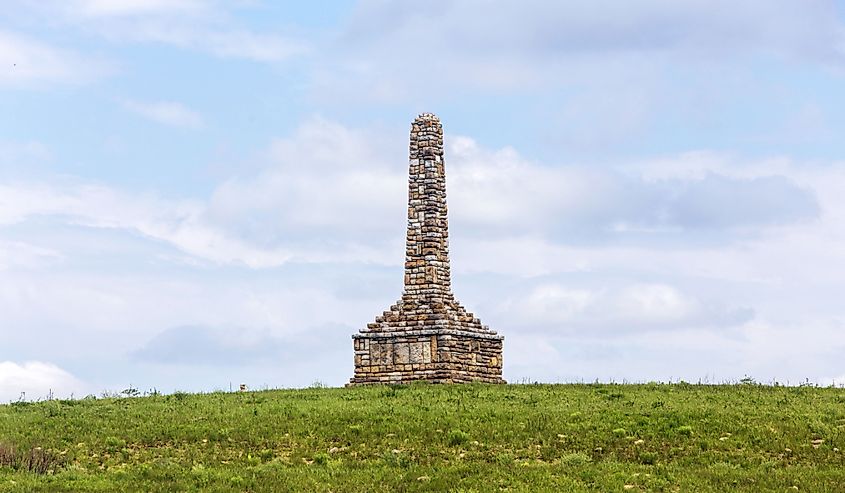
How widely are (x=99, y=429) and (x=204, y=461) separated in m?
5.99

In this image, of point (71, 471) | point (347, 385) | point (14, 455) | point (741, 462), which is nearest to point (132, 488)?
point (71, 471)

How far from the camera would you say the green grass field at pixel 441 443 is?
36.3 meters

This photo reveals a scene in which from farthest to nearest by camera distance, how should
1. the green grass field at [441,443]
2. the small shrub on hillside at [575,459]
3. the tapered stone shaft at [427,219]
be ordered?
1. the tapered stone shaft at [427,219]
2. the small shrub on hillside at [575,459]
3. the green grass field at [441,443]

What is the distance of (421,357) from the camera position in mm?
55094

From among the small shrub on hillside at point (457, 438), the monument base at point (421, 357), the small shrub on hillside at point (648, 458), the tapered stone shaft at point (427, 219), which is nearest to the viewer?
the small shrub on hillside at point (648, 458)

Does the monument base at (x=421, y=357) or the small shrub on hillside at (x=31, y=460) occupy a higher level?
the monument base at (x=421, y=357)

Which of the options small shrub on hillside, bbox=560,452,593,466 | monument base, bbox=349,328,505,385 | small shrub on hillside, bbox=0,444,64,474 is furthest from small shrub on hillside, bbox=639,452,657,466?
monument base, bbox=349,328,505,385

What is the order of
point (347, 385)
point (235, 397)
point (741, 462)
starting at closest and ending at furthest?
point (741, 462)
point (235, 397)
point (347, 385)

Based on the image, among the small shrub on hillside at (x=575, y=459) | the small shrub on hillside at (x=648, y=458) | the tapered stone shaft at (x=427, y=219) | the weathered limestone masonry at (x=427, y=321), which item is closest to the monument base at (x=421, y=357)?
the weathered limestone masonry at (x=427, y=321)

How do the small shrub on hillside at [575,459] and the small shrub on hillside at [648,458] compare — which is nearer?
the small shrub on hillside at [575,459]

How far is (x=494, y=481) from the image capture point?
36.0m

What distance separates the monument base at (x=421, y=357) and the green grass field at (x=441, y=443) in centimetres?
541

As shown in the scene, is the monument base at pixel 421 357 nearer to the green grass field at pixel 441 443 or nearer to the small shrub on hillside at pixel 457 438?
the green grass field at pixel 441 443

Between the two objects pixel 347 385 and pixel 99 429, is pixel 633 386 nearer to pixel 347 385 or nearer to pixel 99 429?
pixel 347 385
